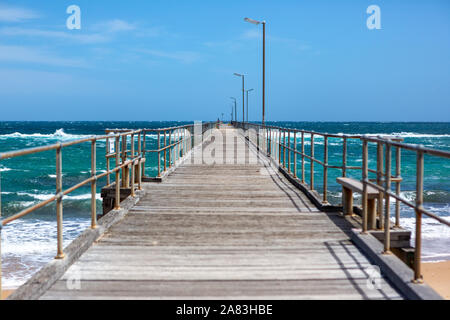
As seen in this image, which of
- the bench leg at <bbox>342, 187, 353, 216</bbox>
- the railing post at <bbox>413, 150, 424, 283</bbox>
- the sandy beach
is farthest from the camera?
the sandy beach

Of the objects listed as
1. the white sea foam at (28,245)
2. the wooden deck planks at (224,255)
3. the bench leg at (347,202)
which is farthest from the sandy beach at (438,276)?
the white sea foam at (28,245)

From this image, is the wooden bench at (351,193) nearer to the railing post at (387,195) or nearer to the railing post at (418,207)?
the railing post at (387,195)

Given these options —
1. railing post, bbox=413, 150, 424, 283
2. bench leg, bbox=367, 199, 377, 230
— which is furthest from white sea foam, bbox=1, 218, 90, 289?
railing post, bbox=413, 150, 424, 283

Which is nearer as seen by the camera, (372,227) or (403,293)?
(403,293)

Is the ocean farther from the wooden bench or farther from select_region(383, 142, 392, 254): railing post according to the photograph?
select_region(383, 142, 392, 254): railing post

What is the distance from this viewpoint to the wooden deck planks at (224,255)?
3910mm

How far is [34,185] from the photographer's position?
28797 mm

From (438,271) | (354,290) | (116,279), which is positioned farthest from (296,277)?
(438,271)

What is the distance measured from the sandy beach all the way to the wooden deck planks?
4517 mm

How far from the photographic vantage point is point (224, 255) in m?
4.97

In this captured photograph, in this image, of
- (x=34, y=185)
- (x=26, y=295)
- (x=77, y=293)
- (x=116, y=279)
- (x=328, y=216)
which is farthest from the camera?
(x=34, y=185)

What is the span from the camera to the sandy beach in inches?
410
